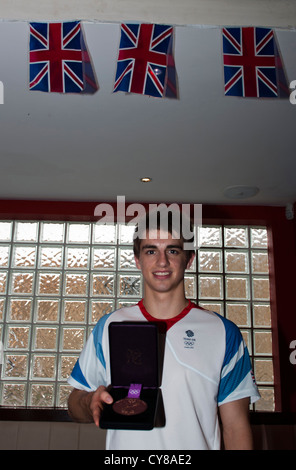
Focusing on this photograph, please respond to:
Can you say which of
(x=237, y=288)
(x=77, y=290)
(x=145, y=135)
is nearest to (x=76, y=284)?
(x=77, y=290)

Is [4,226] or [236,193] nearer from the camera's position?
[236,193]

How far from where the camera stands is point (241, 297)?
404 centimetres

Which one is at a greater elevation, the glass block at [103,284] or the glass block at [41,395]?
the glass block at [103,284]

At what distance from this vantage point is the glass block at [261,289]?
4035 millimetres

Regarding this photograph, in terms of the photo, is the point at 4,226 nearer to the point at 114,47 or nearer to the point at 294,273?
the point at 114,47

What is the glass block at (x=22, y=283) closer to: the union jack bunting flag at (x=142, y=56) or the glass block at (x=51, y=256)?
the glass block at (x=51, y=256)

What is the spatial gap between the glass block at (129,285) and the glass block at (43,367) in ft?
3.02

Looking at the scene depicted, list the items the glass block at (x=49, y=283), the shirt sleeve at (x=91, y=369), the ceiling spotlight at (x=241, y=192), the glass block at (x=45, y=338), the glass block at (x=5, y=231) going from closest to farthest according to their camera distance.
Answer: the shirt sleeve at (x=91, y=369), the ceiling spotlight at (x=241, y=192), the glass block at (x=45, y=338), the glass block at (x=49, y=283), the glass block at (x=5, y=231)

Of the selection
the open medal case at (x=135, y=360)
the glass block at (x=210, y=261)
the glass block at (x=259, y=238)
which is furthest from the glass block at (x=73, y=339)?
the open medal case at (x=135, y=360)

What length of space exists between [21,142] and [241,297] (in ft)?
8.37

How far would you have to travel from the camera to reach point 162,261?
1446mm

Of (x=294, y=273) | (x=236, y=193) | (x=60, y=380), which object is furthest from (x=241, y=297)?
(x=60, y=380)

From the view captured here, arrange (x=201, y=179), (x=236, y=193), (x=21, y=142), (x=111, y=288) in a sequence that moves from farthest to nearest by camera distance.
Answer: (x=111, y=288)
(x=236, y=193)
(x=201, y=179)
(x=21, y=142)

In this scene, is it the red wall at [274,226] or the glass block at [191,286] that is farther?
the glass block at [191,286]
